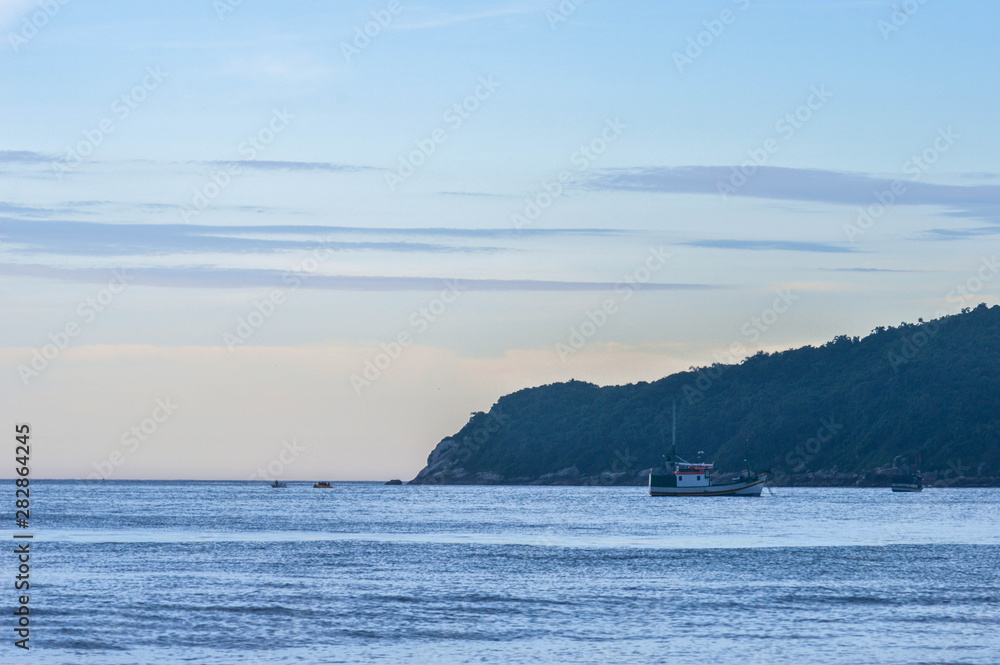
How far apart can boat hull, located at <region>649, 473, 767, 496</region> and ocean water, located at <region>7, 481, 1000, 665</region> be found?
87666 millimetres

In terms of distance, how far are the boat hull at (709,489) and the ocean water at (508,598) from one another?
87.7 metres

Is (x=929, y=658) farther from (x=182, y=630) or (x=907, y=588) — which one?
(x=182, y=630)

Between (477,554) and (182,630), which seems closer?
(182,630)

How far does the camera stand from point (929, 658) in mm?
30828

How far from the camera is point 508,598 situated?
42.9 m

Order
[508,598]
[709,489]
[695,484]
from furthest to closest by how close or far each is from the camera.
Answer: [695,484], [709,489], [508,598]

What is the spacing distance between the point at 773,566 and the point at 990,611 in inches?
705

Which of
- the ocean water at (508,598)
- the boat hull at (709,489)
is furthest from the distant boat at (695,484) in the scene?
the ocean water at (508,598)

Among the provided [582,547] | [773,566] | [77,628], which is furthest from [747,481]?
[77,628]

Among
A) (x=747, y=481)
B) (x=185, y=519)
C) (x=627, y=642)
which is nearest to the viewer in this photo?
(x=627, y=642)

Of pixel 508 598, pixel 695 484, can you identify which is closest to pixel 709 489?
pixel 695 484

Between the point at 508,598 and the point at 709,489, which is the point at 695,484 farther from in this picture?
the point at 508,598

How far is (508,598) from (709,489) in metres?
130

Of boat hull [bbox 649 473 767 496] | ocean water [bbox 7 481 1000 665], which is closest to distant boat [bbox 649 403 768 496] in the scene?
boat hull [bbox 649 473 767 496]
